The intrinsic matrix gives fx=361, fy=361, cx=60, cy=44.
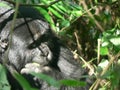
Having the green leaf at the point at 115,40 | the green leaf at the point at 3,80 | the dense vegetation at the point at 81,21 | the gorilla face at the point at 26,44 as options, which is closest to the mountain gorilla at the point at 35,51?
the gorilla face at the point at 26,44

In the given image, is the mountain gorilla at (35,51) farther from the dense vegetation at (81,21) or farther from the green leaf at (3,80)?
the green leaf at (3,80)

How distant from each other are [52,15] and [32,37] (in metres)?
0.65

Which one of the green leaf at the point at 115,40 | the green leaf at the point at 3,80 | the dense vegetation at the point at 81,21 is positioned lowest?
the dense vegetation at the point at 81,21

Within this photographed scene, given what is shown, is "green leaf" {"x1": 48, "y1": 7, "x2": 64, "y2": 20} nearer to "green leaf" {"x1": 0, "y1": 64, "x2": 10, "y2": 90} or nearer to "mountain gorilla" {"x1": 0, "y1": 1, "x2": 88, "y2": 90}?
"mountain gorilla" {"x1": 0, "y1": 1, "x2": 88, "y2": 90}

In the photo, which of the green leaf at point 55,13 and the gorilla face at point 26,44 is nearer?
the gorilla face at point 26,44

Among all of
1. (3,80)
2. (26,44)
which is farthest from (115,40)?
(26,44)

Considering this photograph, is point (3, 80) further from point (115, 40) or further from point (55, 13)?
point (55, 13)

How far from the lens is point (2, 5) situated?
207cm

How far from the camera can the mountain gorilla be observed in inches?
72.2

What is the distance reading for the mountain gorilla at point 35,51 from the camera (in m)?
Result: 1.83

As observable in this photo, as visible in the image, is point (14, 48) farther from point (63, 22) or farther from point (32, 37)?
point (63, 22)

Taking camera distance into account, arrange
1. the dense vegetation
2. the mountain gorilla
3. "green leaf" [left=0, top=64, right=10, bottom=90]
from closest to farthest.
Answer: "green leaf" [left=0, top=64, right=10, bottom=90] → the mountain gorilla → the dense vegetation

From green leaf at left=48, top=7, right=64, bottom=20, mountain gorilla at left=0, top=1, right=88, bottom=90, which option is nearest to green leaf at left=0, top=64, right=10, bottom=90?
mountain gorilla at left=0, top=1, right=88, bottom=90

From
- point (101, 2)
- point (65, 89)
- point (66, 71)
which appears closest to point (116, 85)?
point (65, 89)
